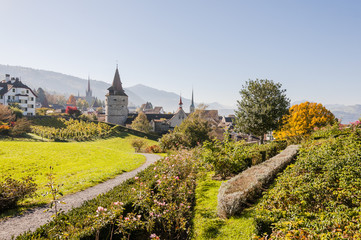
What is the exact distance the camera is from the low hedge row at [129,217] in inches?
212

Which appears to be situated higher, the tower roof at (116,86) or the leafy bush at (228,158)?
the tower roof at (116,86)

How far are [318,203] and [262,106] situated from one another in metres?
15.9

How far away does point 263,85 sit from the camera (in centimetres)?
2088

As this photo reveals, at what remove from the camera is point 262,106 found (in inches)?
802

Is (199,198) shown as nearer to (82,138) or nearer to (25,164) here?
(25,164)

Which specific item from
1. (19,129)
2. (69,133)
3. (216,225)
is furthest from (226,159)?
(19,129)

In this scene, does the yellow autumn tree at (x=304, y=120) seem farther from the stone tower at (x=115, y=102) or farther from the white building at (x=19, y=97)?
the white building at (x=19, y=97)

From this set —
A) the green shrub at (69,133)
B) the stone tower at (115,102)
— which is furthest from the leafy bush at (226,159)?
the stone tower at (115,102)

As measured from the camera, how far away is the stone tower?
203 ft

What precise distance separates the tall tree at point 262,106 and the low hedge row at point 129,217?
42.9 ft

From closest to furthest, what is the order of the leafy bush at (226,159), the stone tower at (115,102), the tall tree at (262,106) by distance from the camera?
the leafy bush at (226,159), the tall tree at (262,106), the stone tower at (115,102)

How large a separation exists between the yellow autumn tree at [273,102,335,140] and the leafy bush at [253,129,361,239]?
1496cm

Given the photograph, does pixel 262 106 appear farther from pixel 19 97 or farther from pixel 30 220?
pixel 19 97

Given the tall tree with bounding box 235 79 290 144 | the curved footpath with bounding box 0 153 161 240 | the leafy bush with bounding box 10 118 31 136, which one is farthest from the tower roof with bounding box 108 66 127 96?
the curved footpath with bounding box 0 153 161 240
